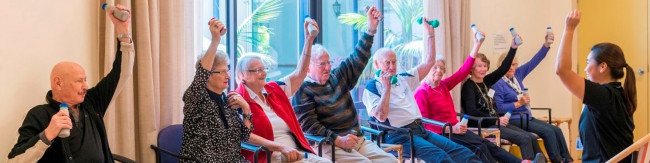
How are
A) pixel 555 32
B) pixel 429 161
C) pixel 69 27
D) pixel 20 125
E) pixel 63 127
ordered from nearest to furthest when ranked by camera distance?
pixel 63 127, pixel 20 125, pixel 69 27, pixel 429 161, pixel 555 32

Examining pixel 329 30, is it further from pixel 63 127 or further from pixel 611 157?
pixel 63 127

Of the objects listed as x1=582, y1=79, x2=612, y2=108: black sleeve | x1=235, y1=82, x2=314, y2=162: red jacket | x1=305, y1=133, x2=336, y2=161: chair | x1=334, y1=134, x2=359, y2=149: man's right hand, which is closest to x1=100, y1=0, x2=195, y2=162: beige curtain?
x1=235, y1=82, x2=314, y2=162: red jacket

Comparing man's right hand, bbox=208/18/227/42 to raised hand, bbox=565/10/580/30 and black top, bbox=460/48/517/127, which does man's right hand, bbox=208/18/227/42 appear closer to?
raised hand, bbox=565/10/580/30

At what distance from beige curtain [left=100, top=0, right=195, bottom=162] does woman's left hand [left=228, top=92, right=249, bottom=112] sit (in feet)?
1.38

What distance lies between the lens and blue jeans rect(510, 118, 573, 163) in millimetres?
5770

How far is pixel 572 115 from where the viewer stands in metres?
7.33

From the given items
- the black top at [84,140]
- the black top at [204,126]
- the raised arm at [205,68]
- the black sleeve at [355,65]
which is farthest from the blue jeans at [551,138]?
the black top at [84,140]

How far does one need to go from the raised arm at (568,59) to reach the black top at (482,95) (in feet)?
8.35

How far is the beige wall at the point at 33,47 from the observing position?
2.85 meters

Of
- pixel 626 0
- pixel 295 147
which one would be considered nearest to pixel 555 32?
pixel 626 0

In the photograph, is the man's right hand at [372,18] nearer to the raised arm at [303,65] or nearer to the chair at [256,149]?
the raised arm at [303,65]

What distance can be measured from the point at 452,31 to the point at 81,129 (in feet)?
12.1

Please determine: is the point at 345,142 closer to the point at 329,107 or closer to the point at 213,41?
the point at 329,107

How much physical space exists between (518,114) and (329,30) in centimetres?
175
